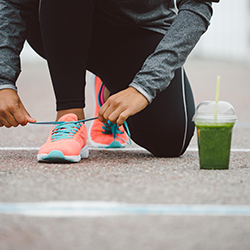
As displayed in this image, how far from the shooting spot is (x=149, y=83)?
1.55m

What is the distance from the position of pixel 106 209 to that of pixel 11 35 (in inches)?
38.3

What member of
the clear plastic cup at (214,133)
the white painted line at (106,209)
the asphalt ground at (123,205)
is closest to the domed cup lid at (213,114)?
the clear plastic cup at (214,133)

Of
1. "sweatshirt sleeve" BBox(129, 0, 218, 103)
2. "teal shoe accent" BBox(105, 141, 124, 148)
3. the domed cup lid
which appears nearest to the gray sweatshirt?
"sweatshirt sleeve" BBox(129, 0, 218, 103)

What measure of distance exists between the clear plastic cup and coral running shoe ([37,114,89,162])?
467mm

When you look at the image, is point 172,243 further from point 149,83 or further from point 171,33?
point 171,33

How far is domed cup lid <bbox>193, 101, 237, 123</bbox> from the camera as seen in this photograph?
1463 millimetres

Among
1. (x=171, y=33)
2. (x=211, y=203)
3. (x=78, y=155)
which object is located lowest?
(x=78, y=155)

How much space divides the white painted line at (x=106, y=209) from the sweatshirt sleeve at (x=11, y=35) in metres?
0.70

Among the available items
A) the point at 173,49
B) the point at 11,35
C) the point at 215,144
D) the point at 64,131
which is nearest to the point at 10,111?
the point at 64,131

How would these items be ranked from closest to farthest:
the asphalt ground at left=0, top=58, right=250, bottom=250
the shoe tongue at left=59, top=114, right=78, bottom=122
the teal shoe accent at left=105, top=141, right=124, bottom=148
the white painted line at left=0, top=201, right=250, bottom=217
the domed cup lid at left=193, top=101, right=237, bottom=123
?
the asphalt ground at left=0, top=58, right=250, bottom=250, the white painted line at left=0, top=201, right=250, bottom=217, the domed cup lid at left=193, top=101, right=237, bottom=123, the shoe tongue at left=59, top=114, right=78, bottom=122, the teal shoe accent at left=105, top=141, right=124, bottom=148

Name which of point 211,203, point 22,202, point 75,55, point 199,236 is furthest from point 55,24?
point 199,236

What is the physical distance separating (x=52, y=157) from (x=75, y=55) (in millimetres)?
459

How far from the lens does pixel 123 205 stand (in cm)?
108

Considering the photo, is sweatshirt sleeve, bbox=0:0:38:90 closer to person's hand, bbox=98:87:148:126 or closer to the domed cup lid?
person's hand, bbox=98:87:148:126
